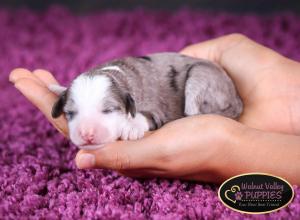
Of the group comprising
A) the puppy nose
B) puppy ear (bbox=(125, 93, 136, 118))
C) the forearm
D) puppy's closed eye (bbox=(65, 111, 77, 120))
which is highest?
puppy ear (bbox=(125, 93, 136, 118))

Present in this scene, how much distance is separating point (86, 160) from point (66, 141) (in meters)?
1.04

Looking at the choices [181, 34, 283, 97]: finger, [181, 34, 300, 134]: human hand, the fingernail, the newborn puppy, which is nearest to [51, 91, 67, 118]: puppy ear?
the newborn puppy

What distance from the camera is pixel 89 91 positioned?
2.59 m

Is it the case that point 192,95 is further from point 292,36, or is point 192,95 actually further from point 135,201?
point 292,36

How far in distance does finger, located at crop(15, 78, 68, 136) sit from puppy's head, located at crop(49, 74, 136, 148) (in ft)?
0.38

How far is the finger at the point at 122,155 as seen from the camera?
2.48 metres

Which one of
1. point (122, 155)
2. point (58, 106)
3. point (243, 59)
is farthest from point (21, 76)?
point (243, 59)

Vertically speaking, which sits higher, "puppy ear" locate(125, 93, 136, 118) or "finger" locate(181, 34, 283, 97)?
"finger" locate(181, 34, 283, 97)

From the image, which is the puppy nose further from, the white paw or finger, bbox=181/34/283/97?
finger, bbox=181/34/283/97

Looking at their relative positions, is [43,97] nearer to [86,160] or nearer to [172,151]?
[86,160]

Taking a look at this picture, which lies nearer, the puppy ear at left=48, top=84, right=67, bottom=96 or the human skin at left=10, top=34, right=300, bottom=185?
the human skin at left=10, top=34, right=300, bottom=185

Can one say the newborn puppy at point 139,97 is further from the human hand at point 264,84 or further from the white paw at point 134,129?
the human hand at point 264,84

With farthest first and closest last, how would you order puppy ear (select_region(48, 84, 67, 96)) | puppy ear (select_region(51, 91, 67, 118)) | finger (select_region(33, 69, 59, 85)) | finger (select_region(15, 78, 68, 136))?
finger (select_region(33, 69, 59, 85))
puppy ear (select_region(48, 84, 67, 96))
finger (select_region(15, 78, 68, 136))
puppy ear (select_region(51, 91, 67, 118))

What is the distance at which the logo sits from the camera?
2383mm
